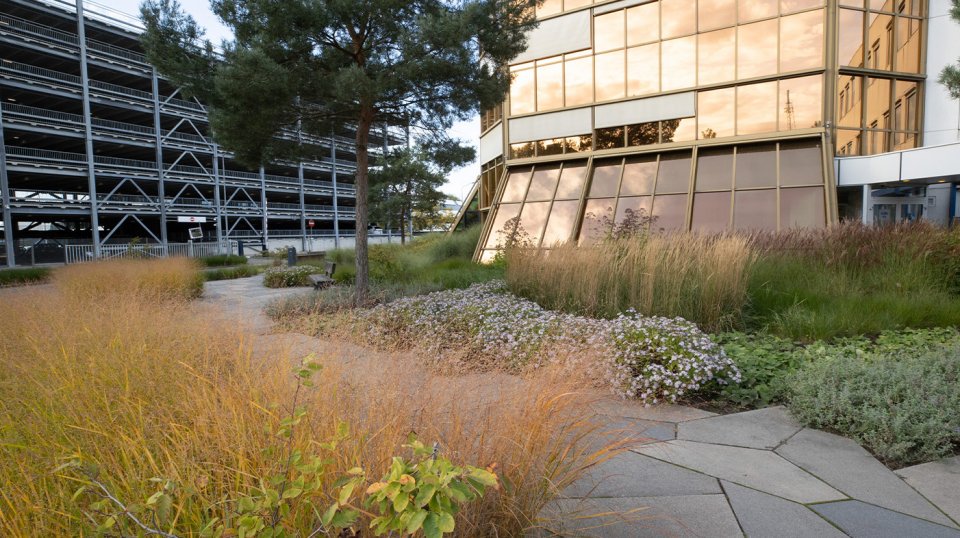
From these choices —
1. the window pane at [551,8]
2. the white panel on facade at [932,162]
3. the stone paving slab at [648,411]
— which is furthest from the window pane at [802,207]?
the stone paving slab at [648,411]

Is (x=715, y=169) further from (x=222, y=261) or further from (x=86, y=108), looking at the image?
(x=86, y=108)

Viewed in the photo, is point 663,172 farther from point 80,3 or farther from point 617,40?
point 80,3

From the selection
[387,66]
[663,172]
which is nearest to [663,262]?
[387,66]

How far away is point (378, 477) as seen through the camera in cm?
167

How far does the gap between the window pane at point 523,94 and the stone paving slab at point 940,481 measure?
14.5 meters

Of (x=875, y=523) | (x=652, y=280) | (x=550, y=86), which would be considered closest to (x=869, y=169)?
(x=550, y=86)

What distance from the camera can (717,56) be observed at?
13.1 metres

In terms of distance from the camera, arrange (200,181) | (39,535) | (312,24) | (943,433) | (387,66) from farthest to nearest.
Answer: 1. (200,181)
2. (387,66)
3. (312,24)
4. (943,433)
5. (39,535)

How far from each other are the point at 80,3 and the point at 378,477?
35.9m

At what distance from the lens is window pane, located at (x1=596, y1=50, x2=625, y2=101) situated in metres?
14.3

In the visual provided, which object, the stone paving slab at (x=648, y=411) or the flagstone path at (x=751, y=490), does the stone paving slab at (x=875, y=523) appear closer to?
the flagstone path at (x=751, y=490)

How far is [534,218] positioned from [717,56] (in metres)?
6.50

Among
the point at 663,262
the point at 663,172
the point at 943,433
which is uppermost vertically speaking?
the point at 663,172

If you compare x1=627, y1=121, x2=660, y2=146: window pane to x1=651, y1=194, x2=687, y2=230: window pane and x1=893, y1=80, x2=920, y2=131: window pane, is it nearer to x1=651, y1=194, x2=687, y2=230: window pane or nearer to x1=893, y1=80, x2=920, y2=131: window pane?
x1=651, y1=194, x2=687, y2=230: window pane
